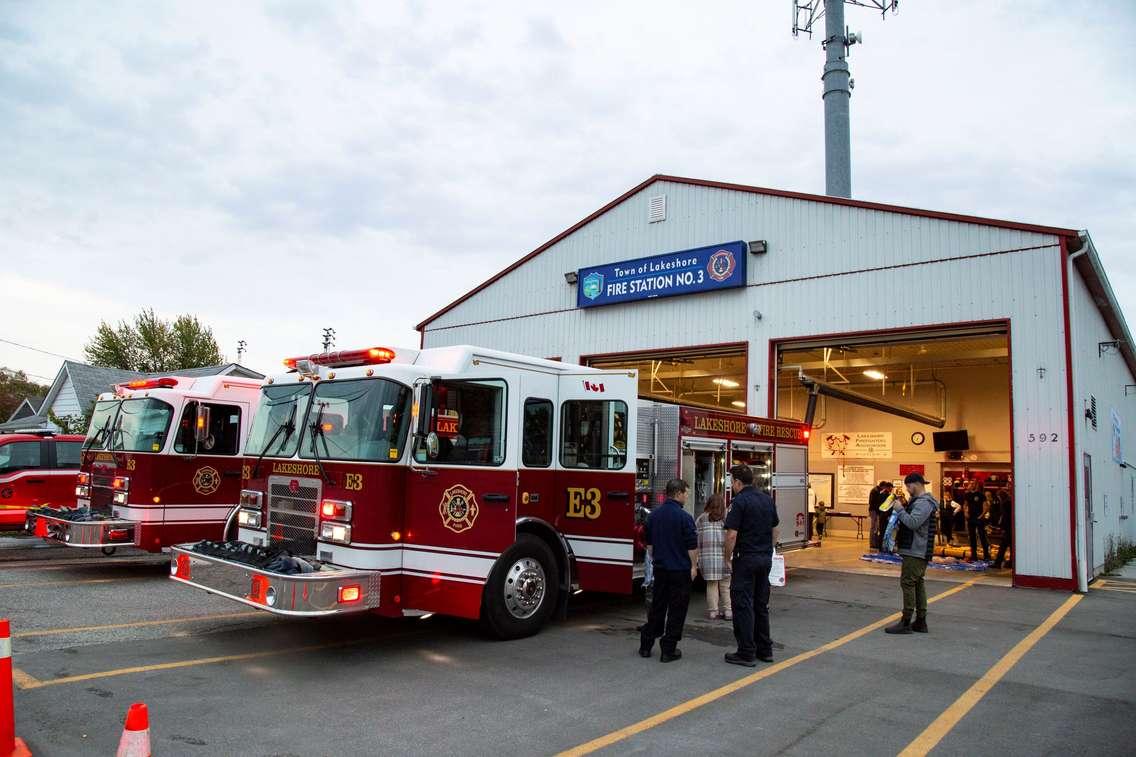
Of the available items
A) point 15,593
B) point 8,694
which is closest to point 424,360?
point 8,694

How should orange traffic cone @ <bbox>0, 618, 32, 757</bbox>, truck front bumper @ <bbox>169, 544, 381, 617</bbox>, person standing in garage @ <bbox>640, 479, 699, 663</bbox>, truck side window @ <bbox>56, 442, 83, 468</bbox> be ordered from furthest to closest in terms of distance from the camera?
truck side window @ <bbox>56, 442, 83, 468</bbox> < person standing in garage @ <bbox>640, 479, 699, 663</bbox> < truck front bumper @ <bbox>169, 544, 381, 617</bbox> < orange traffic cone @ <bbox>0, 618, 32, 757</bbox>

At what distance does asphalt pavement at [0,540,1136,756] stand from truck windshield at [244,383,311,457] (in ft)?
6.01

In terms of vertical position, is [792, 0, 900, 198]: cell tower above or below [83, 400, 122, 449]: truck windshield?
above

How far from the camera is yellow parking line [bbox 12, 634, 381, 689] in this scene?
5.82 meters

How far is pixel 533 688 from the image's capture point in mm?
6066

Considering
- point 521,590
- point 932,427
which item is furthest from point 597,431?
point 932,427

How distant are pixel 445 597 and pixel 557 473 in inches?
71.6

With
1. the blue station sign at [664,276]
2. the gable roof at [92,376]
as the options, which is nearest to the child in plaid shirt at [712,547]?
the blue station sign at [664,276]

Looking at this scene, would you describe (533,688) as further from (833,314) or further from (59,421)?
(59,421)

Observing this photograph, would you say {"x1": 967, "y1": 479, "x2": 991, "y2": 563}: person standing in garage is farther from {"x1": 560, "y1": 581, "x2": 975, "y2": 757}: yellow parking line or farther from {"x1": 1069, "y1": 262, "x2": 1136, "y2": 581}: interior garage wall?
{"x1": 560, "y1": 581, "x2": 975, "y2": 757}: yellow parking line

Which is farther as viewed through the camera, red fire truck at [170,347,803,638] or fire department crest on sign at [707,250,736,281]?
fire department crest on sign at [707,250,736,281]

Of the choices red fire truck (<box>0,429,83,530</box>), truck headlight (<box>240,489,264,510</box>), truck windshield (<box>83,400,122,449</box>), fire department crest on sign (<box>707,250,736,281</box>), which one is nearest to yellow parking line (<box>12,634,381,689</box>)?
truck headlight (<box>240,489,264,510</box>)

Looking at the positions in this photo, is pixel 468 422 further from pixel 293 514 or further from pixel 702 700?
pixel 702 700

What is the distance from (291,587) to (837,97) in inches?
914
